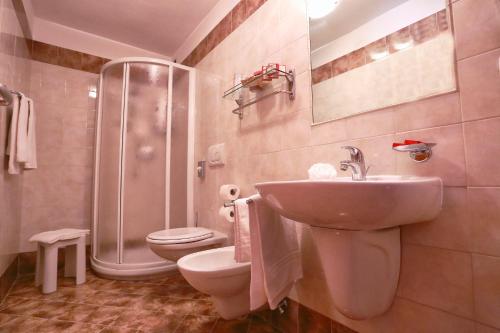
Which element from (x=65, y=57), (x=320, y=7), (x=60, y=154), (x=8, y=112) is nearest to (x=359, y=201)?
(x=320, y=7)

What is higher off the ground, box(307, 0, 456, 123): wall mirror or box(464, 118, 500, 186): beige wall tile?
box(307, 0, 456, 123): wall mirror

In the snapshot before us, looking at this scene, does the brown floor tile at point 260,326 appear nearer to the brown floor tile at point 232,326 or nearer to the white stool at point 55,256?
the brown floor tile at point 232,326

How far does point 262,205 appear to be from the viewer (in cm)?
103

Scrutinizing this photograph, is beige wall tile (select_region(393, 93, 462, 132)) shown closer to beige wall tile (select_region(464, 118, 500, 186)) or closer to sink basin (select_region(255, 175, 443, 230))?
beige wall tile (select_region(464, 118, 500, 186))

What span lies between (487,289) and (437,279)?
120 mm

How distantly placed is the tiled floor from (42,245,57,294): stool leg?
0.16 ft

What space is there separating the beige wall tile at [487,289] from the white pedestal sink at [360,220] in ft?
0.59

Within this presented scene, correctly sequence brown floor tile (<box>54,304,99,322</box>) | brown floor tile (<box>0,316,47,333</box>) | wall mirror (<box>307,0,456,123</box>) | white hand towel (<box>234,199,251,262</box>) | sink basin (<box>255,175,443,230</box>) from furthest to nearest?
brown floor tile (<box>54,304,99,322</box>) → brown floor tile (<box>0,316,47,333</box>) → white hand towel (<box>234,199,251,262</box>) → wall mirror (<box>307,0,456,123</box>) → sink basin (<box>255,175,443,230</box>)

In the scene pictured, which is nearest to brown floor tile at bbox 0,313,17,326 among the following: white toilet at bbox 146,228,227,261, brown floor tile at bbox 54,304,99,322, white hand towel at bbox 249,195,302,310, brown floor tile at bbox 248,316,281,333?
brown floor tile at bbox 54,304,99,322

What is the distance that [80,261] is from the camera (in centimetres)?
196

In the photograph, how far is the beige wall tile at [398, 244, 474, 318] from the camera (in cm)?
75

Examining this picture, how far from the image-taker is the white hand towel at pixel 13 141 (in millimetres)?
1688

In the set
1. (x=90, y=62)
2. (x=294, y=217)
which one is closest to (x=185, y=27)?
(x=90, y=62)

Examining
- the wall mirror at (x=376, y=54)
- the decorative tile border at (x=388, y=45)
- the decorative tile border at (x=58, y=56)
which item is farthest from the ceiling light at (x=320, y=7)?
the decorative tile border at (x=58, y=56)
